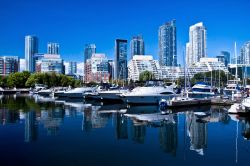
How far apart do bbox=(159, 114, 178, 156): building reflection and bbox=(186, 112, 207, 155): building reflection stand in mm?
1465

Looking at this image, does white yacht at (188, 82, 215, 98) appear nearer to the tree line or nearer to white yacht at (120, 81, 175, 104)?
white yacht at (120, 81, 175, 104)

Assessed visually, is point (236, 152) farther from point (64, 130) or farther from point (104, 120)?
point (104, 120)

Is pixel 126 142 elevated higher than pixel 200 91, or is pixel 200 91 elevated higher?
pixel 200 91

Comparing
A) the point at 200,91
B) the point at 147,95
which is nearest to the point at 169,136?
the point at 147,95

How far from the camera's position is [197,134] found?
3009 cm

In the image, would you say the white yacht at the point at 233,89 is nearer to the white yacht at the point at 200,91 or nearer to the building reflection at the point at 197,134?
the white yacht at the point at 200,91

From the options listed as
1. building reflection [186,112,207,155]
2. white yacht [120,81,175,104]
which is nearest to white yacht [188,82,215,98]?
white yacht [120,81,175,104]

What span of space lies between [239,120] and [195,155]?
2049 centimetres

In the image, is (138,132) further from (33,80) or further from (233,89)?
(33,80)

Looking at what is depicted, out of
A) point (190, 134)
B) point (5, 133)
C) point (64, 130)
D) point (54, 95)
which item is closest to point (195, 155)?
point (190, 134)

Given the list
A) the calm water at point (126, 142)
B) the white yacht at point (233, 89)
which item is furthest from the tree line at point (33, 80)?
the calm water at point (126, 142)

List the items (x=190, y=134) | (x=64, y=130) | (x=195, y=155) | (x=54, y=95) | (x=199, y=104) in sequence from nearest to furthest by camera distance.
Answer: (x=195, y=155)
(x=190, y=134)
(x=64, y=130)
(x=199, y=104)
(x=54, y=95)

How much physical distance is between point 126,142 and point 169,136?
16.3 ft

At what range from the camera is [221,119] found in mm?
41219
